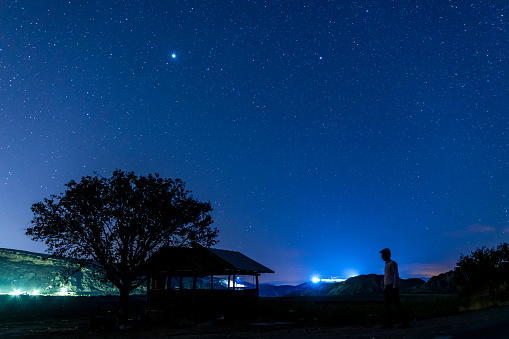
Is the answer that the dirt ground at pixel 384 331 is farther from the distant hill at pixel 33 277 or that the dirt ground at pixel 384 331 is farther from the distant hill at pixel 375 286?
the distant hill at pixel 33 277

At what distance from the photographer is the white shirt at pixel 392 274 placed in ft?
34.9

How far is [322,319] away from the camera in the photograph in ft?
64.0

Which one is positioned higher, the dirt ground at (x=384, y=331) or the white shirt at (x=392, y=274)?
the white shirt at (x=392, y=274)

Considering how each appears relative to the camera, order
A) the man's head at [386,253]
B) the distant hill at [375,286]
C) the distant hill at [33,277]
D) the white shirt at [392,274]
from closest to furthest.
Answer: the white shirt at [392,274] < the man's head at [386,253] < the distant hill at [375,286] < the distant hill at [33,277]

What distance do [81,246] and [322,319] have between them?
48.3 ft

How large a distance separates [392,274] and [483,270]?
18.2 metres

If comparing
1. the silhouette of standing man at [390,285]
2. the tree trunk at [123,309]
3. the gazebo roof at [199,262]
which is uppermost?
the gazebo roof at [199,262]

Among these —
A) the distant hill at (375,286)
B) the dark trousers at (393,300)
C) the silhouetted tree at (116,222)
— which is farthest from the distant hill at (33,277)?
the dark trousers at (393,300)

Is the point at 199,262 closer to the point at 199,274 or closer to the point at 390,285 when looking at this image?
the point at 199,274

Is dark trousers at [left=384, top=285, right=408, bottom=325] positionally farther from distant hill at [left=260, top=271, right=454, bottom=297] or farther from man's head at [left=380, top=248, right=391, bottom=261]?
distant hill at [left=260, top=271, right=454, bottom=297]

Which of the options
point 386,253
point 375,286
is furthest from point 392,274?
point 375,286

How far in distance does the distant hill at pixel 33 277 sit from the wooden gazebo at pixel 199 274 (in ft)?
319

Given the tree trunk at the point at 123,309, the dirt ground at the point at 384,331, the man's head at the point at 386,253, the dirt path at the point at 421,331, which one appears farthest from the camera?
the tree trunk at the point at 123,309

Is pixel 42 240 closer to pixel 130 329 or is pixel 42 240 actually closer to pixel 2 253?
pixel 130 329
